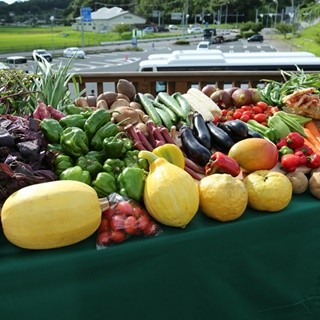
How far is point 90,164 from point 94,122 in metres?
0.30

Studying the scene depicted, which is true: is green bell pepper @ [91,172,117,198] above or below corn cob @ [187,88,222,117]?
below

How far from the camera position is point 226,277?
1.93 meters

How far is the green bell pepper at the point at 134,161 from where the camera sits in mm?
1912

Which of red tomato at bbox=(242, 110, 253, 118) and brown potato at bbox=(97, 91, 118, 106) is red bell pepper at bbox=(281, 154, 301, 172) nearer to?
red tomato at bbox=(242, 110, 253, 118)

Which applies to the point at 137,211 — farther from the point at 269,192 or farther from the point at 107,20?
the point at 107,20

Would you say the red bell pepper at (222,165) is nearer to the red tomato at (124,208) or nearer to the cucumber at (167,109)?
the red tomato at (124,208)

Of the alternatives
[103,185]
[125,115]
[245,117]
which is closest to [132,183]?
[103,185]

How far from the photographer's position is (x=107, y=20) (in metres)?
96.2

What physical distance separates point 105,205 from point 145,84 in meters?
2.89

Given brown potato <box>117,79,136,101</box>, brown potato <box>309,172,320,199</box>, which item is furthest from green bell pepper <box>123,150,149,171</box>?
brown potato <box>117,79,136,101</box>

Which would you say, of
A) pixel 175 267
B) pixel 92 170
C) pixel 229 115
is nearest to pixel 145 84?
pixel 229 115

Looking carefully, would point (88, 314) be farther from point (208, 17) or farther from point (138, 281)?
point (208, 17)

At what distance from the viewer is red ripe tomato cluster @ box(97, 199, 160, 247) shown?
1.66 meters

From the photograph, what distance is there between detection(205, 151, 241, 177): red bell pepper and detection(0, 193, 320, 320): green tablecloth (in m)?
0.24
